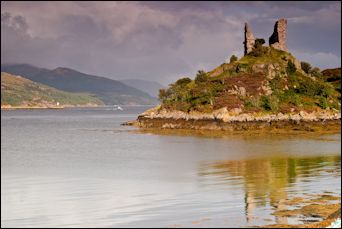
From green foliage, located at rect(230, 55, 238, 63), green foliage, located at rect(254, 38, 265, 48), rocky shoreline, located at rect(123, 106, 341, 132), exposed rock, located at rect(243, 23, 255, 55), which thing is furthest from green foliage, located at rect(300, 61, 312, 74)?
rocky shoreline, located at rect(123, 106, 341, 132)

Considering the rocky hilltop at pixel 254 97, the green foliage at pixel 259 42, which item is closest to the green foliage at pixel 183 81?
the rocky hilltop at pixel 254 97

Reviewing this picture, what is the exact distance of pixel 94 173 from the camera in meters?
46.7

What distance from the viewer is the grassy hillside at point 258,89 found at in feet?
402

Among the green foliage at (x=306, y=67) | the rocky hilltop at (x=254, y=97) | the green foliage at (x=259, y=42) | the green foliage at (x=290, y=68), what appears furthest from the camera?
the green foliage at (x=306, y=67)

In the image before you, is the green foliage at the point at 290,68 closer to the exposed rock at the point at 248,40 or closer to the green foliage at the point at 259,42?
the green foliage at the point at 259,42

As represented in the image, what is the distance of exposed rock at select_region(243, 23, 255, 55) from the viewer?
165 m

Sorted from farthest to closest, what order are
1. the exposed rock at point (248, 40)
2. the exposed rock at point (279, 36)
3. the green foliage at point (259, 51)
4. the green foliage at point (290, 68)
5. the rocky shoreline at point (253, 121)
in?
the exposed rock at point (248, 40), the exposed rock at point (279, 36), the green foliage at point (259, 51), the green foliage at point (290, 68), the rocky shoreline at point (253, 121)

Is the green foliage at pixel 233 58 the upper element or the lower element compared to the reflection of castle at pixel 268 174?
upper

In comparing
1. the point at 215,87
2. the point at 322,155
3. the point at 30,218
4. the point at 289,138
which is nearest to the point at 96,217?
the point at 30,218

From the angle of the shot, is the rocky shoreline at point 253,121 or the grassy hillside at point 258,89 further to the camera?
the grassy hillside at point 258,89

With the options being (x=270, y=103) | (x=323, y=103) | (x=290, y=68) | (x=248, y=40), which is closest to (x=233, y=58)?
(x=248, y=40)

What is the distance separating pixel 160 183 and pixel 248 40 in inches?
5193

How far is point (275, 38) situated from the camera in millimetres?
165875

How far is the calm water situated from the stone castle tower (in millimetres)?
92848
